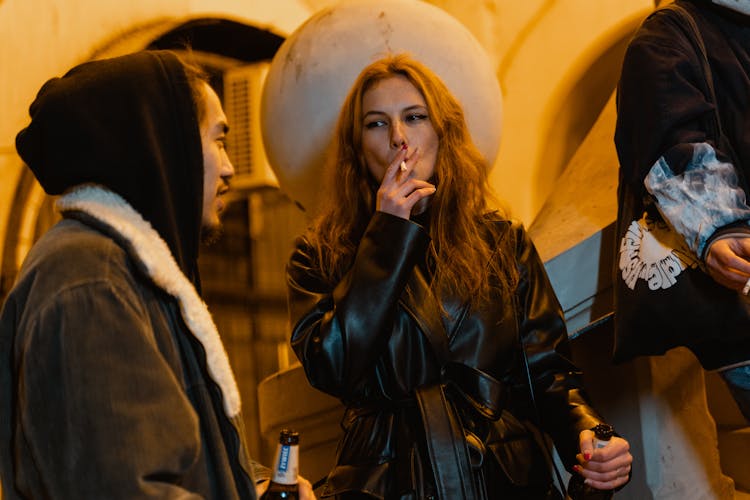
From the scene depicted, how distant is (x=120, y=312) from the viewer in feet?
4.83

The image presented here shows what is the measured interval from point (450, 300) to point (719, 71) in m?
0.91

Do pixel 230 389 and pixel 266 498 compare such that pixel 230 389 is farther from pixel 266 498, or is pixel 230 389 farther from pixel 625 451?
pixel 625 451

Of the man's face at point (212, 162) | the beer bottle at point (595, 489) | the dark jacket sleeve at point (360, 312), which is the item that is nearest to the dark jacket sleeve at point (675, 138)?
the beer bottle at point (595, 489)

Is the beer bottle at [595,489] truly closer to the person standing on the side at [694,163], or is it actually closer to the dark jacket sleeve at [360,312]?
the person standing on the side at [694,163]

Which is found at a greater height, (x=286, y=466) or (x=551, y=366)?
(x=551, y=366)

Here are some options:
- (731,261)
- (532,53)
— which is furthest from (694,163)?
(532,53)

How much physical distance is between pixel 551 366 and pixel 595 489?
33 cm

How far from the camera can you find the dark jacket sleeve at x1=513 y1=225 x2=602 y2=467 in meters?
2.40

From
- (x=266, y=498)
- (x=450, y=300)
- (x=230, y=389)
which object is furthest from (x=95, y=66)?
(x=450, y=300)

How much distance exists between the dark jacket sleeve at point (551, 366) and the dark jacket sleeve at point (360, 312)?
0.32m

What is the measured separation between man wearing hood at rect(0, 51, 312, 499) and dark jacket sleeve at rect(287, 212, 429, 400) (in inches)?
23.1

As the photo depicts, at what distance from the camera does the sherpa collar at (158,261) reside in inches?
62.0

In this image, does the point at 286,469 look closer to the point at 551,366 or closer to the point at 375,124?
the point at 551,366

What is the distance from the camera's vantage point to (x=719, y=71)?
2.52 metres
